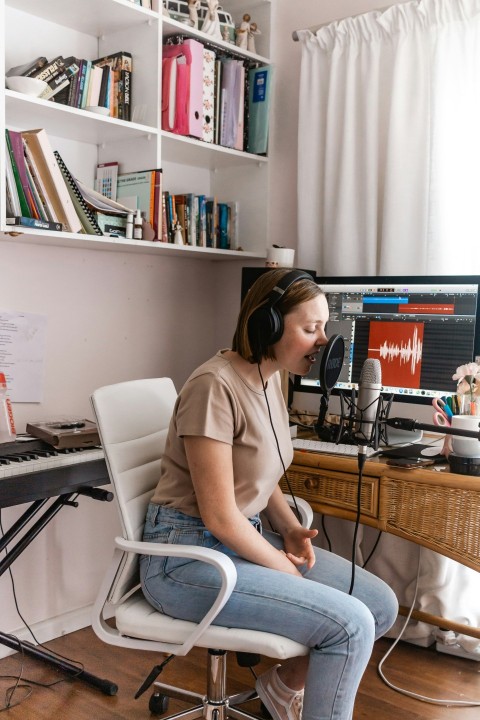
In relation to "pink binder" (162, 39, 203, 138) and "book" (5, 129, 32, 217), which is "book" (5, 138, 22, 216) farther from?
"pink binder" (162, 39, 203, 138)

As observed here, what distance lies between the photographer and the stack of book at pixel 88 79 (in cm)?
219

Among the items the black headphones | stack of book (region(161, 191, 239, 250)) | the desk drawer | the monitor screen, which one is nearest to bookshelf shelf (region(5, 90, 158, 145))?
stack of book (region(161, 191, 239, 250))

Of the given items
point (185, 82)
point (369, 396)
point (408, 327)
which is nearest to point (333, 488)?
point (369, 396)

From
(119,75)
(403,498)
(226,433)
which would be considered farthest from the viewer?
(119,75)

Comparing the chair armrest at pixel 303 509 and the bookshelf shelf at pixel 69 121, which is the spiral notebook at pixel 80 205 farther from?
the chair armrest at pixel 303 509

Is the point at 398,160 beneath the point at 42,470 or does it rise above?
above

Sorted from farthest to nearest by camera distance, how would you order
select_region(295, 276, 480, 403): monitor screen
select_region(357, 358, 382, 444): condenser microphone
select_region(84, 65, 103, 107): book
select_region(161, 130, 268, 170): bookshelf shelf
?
select_region(161, 130, 268, 170): bookshelf shelf
select_region(84, 65, 103, 107): book
select_region(295, 276, 480, 403): monitor screen
select_region(357, 358, 382, 444): condenser microphone

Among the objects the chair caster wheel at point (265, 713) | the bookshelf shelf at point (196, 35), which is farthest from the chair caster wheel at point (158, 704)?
the bookshelf shelf at point (196, 35)

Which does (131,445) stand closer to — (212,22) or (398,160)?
(398,160)

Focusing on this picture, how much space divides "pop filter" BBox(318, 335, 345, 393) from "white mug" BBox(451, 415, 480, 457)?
325mm

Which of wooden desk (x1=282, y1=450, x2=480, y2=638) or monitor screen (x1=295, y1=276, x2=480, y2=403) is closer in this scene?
wooden desk (x1=282, y1=450, x2=480, y2=638)

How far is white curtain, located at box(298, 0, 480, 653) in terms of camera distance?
243 centimetres

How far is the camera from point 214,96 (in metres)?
2.66

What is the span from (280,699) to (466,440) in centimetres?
74
